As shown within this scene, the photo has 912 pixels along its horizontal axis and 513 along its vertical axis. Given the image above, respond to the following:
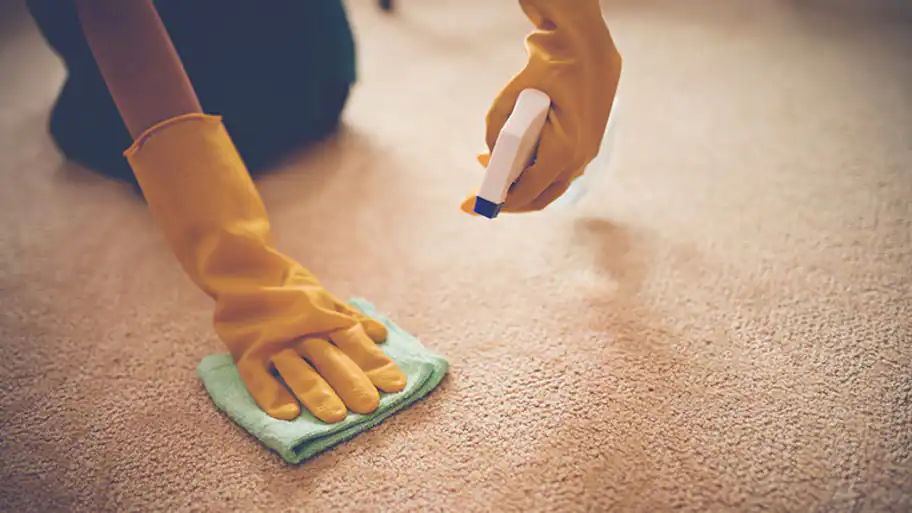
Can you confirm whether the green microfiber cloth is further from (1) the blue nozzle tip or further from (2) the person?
(1) the blue nozzle tip

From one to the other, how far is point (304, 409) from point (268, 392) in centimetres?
4

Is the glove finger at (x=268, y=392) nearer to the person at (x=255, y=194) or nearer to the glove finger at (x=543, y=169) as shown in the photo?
the person at (x=255, y=194)

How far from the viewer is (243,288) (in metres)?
0.65

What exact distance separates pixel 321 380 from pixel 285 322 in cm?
7

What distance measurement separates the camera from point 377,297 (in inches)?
30.5

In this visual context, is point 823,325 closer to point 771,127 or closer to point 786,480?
point 786,480

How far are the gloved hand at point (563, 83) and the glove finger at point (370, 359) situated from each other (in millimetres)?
192

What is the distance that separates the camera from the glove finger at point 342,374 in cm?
61

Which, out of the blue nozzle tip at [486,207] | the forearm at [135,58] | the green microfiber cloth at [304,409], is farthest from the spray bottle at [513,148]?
the forearm at [135,58]

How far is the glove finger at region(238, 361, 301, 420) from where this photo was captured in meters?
0.60

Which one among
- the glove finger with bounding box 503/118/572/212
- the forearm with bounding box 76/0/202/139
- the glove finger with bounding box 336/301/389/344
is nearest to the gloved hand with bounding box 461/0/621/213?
the glove finger with bounding box 503/118/572/212

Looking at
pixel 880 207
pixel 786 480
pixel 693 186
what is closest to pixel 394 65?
pixel 693 186

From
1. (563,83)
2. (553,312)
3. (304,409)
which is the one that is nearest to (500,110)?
(563,83)

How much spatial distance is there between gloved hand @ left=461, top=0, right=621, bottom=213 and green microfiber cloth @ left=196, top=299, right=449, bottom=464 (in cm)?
18
